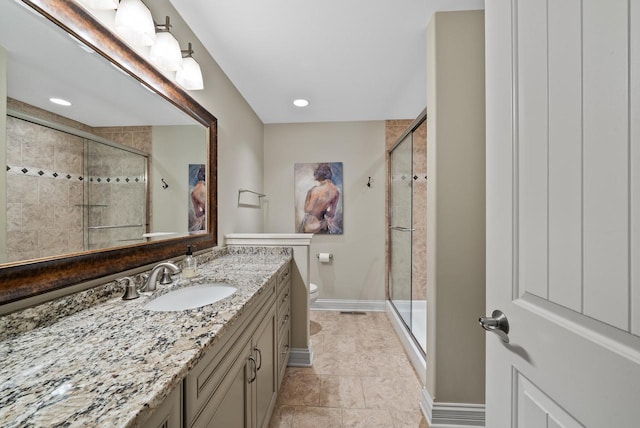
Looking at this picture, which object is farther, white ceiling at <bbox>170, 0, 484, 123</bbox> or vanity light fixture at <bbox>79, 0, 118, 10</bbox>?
white ceiling at <bbox>170, 0, 484, 123</bbox>

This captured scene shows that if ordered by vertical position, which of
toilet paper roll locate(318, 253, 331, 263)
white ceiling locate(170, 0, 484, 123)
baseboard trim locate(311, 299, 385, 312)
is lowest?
baseboard trim locate(311, 299, 385, 312)

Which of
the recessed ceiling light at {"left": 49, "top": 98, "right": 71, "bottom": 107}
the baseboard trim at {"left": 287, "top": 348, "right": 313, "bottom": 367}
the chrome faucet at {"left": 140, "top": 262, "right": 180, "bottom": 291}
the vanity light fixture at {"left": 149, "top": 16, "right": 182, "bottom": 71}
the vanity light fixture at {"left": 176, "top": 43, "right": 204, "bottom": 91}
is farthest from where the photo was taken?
the baseboard trim at {"left": 287, "top": 348, "right": 313, "bottom": 367}

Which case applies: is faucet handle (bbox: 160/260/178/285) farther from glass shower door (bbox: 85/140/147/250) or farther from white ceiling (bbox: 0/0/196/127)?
white ceiling (bbox: 0/0/196/127)

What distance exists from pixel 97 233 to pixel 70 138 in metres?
0.36

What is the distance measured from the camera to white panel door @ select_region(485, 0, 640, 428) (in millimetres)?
391

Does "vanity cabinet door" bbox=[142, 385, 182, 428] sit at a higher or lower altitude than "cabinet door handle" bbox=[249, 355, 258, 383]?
higher

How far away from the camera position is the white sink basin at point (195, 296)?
1.20 m

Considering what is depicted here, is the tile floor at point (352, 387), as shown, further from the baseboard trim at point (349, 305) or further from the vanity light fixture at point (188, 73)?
the vanity light fixture at point (188, 73)

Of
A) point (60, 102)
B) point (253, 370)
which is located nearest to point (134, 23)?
point (60, 102)

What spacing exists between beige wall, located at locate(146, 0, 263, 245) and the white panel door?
168 centimetres

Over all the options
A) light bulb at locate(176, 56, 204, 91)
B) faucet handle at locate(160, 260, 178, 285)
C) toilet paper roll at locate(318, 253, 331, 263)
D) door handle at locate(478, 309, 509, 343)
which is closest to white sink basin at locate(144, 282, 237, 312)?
faucet handle at locate(160, 260, 178, 285)

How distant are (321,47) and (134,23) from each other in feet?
3.71

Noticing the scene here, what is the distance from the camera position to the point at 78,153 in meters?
0.92

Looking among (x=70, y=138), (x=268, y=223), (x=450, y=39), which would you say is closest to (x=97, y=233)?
(x=70, y=138)
